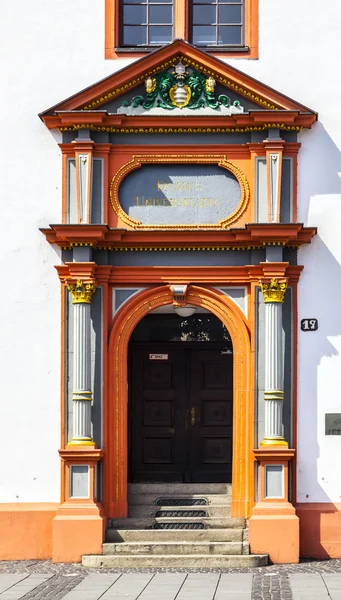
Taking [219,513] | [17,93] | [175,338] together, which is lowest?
[219,513]

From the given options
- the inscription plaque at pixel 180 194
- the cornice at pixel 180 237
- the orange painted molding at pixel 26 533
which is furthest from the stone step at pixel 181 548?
the inscription plaque at pixel 180 194

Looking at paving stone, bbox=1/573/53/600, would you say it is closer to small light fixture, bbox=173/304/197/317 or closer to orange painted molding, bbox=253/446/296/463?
orange painted molding, bbox=253/446/296/463

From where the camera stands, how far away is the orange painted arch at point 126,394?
52.3 ft

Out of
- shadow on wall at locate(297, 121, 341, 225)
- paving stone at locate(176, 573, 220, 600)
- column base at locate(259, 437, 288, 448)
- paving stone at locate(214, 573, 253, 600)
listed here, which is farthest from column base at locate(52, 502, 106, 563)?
shadow on wall at locate(297, 121, 341, 225)

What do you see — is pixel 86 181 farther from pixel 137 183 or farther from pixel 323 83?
pixel 323 83

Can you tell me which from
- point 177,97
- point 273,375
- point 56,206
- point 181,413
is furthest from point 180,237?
point 181,413

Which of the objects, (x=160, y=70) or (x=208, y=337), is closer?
(x=160, y=70)

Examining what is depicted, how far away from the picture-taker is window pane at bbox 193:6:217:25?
1650cm

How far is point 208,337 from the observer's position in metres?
17.8

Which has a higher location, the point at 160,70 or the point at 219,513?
the point at 160,70

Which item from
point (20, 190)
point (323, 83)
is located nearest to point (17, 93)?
point (20, 190)

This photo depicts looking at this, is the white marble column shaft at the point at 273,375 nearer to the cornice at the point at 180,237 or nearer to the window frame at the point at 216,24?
the cornice at the point at 180,237

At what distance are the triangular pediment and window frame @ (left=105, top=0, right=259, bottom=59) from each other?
41 cm

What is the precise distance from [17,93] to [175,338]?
414 centimetres
